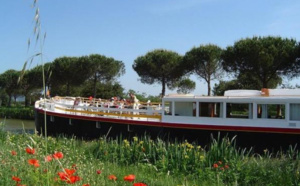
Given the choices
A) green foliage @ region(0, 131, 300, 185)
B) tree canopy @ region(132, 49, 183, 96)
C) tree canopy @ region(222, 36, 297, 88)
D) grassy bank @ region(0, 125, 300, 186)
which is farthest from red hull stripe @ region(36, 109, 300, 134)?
tree canopy @ region(132, 49, 183, 96)

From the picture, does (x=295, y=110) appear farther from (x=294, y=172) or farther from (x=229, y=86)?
(x=229, y=86)

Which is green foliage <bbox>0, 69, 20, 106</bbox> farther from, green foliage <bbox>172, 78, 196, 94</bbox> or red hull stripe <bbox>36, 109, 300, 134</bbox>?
red hull stripe <bbox>36, 109, 300, 134</bbox>

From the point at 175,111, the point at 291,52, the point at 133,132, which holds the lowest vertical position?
the point at 133,132

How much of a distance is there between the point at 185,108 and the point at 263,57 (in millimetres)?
19707

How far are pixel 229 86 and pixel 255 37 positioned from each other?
7.13m

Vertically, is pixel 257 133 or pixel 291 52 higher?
pixel 291 52

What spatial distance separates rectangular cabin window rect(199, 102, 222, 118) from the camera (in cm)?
1423

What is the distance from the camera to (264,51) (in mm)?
32219

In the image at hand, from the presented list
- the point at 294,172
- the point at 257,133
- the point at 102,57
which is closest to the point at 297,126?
the point at 257,133

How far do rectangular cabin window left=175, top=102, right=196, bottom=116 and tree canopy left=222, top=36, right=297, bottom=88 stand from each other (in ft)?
64.2

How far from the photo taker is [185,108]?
14.8 meters

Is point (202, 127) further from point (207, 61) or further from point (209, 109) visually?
point (207, 61)

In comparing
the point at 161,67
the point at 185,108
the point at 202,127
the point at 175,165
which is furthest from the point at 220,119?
the point at 161,67

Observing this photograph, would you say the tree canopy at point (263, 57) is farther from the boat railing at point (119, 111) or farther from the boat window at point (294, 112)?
the boat window at point (294, 112)
